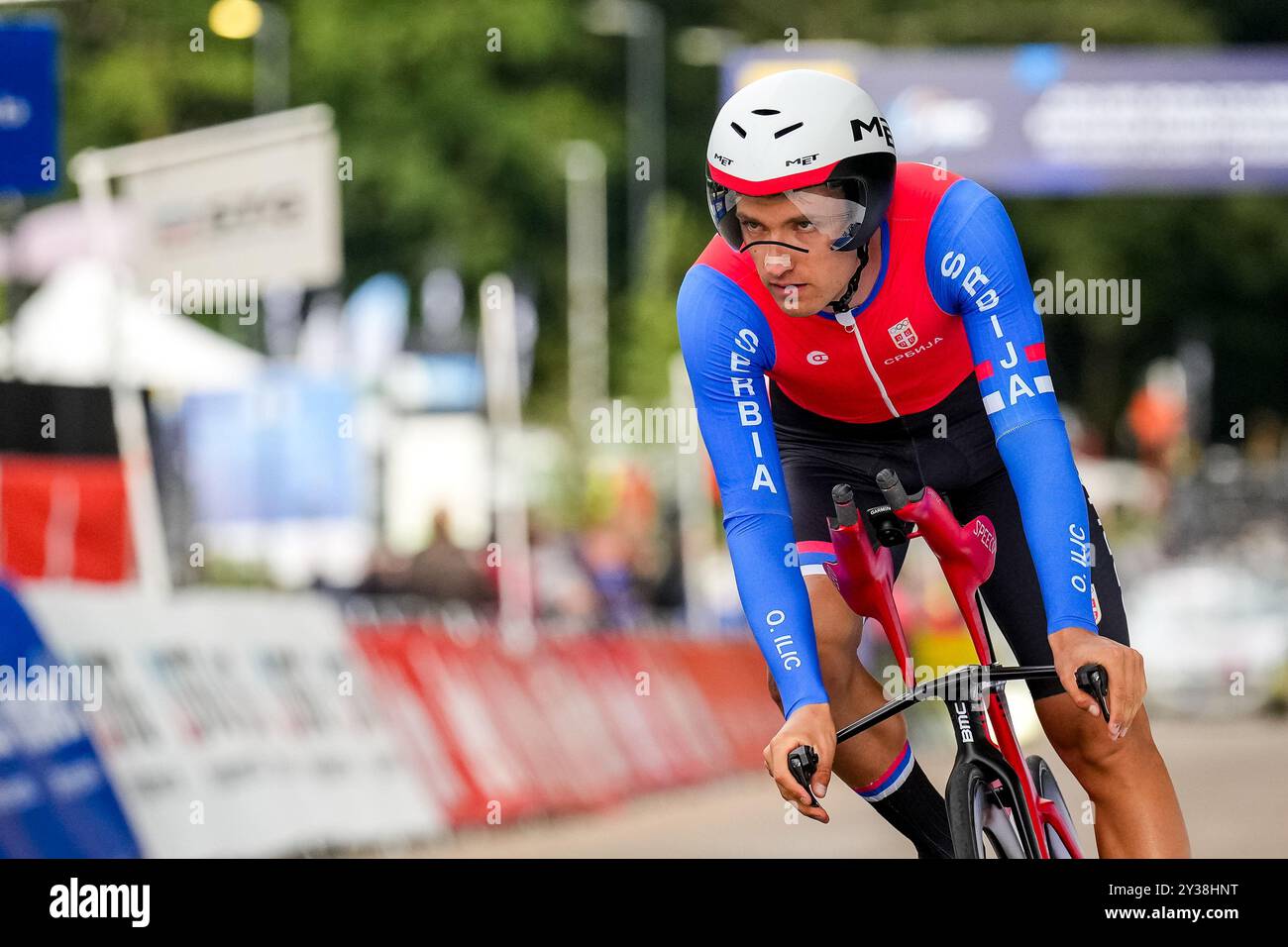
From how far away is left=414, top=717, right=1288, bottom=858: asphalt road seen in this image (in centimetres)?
1202

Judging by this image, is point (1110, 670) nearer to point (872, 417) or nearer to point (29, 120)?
point (872, 417)

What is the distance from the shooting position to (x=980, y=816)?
4.88 meters

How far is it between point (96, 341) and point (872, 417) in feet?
40.2

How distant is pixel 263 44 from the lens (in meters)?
36.2

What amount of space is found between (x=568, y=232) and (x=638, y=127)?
2.50 meters

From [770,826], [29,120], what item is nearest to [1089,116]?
[770,826]

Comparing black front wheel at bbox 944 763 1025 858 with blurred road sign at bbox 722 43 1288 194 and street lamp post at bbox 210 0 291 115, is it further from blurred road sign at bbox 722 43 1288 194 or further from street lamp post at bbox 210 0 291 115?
street lamp post at bbox 210 0 291 115

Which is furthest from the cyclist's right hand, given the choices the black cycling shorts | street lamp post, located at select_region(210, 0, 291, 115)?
street lamp post, located at select_region(210, 0, 291, 115)

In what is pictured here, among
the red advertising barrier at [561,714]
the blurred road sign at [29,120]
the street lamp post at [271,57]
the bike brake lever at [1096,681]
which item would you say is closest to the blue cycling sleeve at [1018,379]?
the bike brake lever at [1096,681]

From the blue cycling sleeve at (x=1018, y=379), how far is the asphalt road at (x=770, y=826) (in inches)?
242

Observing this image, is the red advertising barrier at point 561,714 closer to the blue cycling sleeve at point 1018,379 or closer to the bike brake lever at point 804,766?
the blue cycling sleeve at point 1018,379

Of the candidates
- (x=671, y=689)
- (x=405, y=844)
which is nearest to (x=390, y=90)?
(x=671, y=689)

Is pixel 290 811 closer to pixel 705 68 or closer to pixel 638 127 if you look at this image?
pixel 638 127

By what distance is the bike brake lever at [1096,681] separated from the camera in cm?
446
